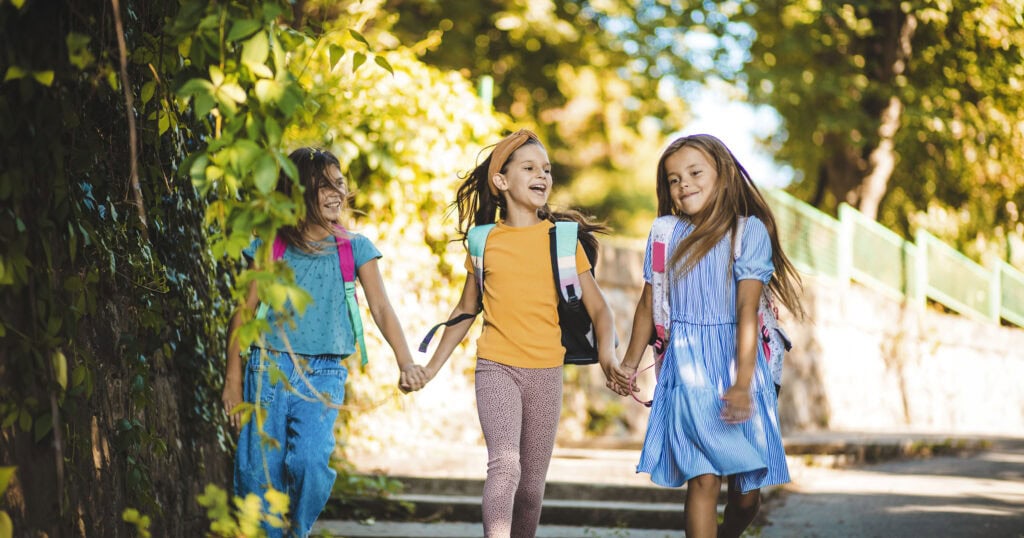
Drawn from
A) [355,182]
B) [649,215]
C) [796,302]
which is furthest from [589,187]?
[796,302]

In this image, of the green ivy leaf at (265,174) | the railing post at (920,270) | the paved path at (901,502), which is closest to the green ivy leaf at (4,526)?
the green ivy leaf at (265,174)

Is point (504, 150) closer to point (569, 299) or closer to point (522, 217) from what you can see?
point (522, 217)

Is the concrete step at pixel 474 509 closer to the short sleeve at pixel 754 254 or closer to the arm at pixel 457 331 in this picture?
the arm at pixel 457 331

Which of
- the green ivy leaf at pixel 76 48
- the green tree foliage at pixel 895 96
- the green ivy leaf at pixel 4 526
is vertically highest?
the green tree foliage at pixel 895 96

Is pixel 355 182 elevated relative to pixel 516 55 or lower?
lower

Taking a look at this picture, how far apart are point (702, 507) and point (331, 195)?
170 cm

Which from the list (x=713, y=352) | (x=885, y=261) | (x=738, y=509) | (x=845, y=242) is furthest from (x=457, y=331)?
(x=885, y=261)

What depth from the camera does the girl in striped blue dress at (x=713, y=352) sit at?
12.6ft

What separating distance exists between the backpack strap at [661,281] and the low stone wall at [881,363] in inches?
236

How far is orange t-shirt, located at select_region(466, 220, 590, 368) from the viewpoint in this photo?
161 inches

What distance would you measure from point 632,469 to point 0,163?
5.29m

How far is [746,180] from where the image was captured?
4.20 metres

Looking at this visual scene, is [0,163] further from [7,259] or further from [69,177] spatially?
[69,177]

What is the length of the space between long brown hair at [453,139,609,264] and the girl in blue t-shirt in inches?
21.0
